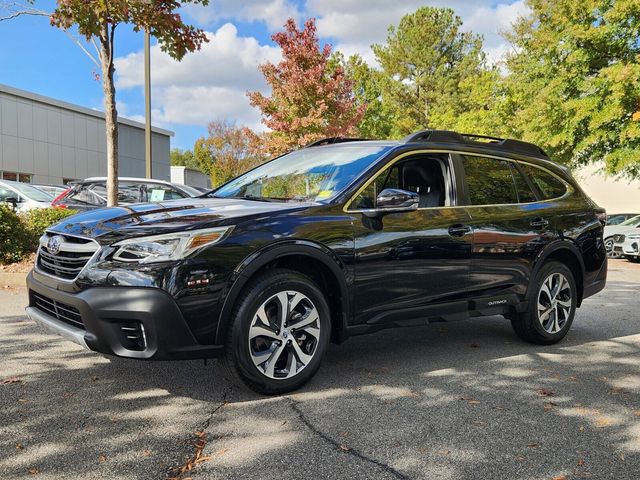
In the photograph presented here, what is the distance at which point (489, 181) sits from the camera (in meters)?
5.01

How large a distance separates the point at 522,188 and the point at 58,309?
13.1 ft

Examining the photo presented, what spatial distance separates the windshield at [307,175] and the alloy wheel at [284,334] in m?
0.81

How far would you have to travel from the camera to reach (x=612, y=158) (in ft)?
54.8

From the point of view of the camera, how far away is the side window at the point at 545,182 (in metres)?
5.42

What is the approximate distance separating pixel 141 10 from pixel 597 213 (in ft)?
21.4

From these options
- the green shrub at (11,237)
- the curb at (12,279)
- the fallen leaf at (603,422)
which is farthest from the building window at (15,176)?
the fallen leaf at (603,422)

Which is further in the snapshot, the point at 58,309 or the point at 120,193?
the point at 120,193

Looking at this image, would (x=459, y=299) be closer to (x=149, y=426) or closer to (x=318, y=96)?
(x=149, y=426)

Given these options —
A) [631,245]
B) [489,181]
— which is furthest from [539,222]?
[631,245]

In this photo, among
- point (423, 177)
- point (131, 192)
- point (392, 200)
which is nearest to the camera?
point (392, 200)

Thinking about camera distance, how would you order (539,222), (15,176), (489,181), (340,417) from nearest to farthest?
(340,417)
(489,181)
(539,222)
(15,176)

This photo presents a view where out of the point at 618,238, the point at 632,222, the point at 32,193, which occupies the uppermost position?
the point at 32,193

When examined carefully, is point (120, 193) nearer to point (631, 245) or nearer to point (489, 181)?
point (489, 181)

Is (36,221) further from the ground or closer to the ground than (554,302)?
further from the ground
